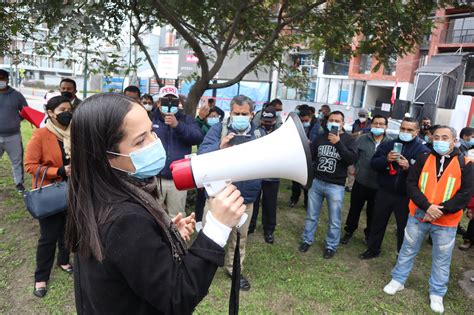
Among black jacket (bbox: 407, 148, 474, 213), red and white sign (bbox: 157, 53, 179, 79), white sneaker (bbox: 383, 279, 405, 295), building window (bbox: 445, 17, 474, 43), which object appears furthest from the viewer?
red and white sign (bbox: 157, 53, 179, 79)

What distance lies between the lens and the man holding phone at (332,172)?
4305 mm

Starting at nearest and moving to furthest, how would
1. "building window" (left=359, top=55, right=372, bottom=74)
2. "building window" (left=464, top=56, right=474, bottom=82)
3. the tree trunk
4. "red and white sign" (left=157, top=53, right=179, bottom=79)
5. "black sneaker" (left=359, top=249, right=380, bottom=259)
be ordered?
"black sneaker" (left=359, top=249, right=380, bottom=259) → the tree trunk → "building window" (left=464, top=56, right=474, bottom=82) → "building window" (left=359, top=55, right=372, bottom=74) → "red and white sign" (left=157, top=53, right=179, bottom=79)

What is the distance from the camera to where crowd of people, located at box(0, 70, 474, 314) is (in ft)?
3.88

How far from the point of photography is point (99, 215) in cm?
120

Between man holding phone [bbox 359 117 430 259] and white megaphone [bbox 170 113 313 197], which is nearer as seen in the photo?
white megaphone [bbox 170 113 313 197]

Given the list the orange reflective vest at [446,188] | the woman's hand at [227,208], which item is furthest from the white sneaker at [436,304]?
the woman's hand at [227,208]

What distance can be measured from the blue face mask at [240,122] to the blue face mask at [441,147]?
181cm

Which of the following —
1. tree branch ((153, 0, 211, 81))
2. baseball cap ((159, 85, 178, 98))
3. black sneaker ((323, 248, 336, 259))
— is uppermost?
tree branch ((153, 0, 211, 81))

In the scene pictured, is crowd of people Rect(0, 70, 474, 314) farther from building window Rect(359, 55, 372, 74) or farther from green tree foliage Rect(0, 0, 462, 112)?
building window Rect(359, 55, 372, 74)

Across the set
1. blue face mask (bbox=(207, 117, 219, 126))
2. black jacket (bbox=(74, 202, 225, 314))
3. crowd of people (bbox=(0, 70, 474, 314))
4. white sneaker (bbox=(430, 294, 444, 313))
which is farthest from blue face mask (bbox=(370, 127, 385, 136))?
black jacket (bbox=(74, 202, 225, 314))

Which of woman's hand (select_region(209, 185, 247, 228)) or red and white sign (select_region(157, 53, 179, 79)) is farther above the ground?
red and white sign (select_region(157, 53, 179, 79))

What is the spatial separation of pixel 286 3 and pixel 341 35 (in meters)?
0.98

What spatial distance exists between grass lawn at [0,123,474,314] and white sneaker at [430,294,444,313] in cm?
6

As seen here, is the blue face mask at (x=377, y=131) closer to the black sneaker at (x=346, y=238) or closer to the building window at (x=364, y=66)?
the black sneaker at (x=346, y=238)
